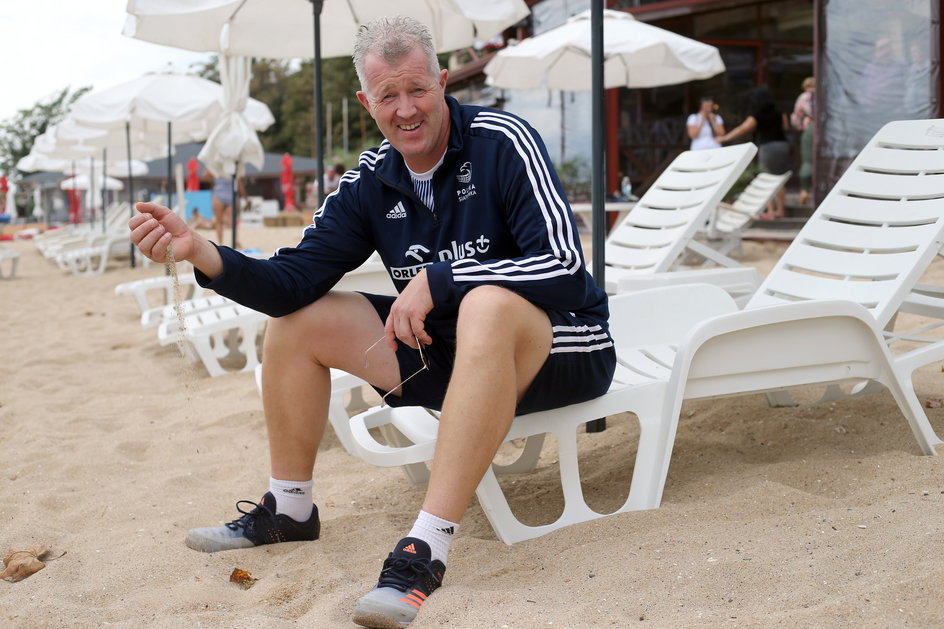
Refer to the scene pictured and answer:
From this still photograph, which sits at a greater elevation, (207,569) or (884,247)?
(884,247)

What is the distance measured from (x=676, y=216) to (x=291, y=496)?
3.45m

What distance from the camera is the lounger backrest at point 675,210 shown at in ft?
16.1

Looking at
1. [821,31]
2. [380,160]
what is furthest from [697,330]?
[821,31]

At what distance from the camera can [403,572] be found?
178cm

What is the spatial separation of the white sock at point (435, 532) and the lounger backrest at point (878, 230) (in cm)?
167

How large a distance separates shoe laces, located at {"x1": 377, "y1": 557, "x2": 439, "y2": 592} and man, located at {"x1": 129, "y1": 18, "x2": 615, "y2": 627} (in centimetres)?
1

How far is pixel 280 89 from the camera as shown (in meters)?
47.5

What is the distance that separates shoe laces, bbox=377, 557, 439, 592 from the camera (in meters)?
1.76

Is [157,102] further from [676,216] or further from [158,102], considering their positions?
[676,216]

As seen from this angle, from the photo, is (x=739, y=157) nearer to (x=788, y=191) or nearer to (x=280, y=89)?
(x=788, y=191)

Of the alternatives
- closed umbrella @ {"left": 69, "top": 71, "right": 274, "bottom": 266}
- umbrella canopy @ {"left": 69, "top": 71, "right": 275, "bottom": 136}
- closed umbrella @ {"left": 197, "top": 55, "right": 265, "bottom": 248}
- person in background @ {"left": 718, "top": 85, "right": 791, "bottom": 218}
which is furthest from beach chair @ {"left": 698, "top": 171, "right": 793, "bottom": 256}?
umbrella canopy @ {"left": 69, "top": 71, "right": 275, "bottom": 136}

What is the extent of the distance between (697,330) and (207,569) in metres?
1.25

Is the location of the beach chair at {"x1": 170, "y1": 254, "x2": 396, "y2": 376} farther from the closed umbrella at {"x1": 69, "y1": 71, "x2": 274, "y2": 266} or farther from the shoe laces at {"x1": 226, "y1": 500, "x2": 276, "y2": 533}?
the closed umbrella at {"x1": 69, "y1": 71, "x2": 274, "y2": 266}

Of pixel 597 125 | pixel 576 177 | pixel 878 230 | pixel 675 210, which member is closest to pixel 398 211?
pixel 597 125
